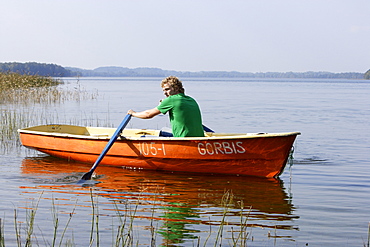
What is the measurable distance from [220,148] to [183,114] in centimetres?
78

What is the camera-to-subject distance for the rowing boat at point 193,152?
343 inches

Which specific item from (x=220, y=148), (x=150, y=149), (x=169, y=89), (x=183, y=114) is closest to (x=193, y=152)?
(x=220, y=148)

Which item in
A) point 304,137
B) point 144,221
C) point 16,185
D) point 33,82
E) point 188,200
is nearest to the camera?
point 144,221

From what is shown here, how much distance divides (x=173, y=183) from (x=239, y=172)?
107cm

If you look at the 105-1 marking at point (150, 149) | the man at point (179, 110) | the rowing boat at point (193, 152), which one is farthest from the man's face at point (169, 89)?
the 105-1 marking at point (150, 149)

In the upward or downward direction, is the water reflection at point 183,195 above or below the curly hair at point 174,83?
below

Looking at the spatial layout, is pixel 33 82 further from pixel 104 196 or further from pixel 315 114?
pixel 104 196

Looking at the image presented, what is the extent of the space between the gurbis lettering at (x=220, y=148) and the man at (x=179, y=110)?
12.5 inches

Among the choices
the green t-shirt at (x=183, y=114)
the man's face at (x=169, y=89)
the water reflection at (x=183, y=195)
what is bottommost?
the water reflection at (x=183, y=195)

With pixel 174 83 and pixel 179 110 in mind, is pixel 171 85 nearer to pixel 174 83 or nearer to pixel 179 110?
pixel 174 83

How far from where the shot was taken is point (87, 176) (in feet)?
29.6

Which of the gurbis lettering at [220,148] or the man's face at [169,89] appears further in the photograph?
the man's face at [169,89]

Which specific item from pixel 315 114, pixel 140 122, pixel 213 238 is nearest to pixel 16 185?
pixel 213 238

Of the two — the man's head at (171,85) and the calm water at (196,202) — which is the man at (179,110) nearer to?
the man's head at (171,85)
